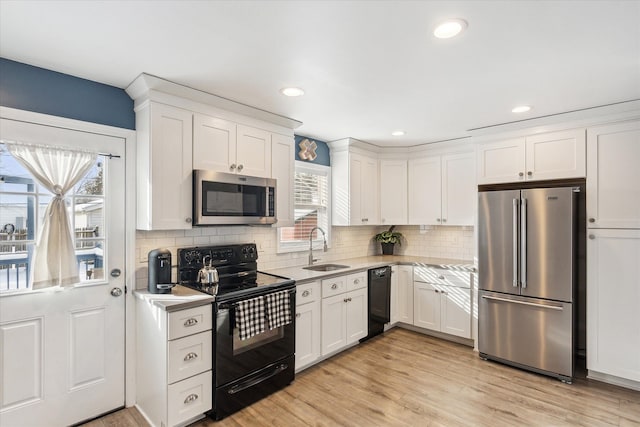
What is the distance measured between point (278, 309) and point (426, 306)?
218cm

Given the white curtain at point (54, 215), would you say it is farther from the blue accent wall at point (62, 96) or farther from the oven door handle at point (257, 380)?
the oven door handle at point (257, 380)

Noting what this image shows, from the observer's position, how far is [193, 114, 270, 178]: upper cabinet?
272cm

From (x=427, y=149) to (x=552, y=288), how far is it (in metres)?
2.19

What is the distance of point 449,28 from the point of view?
1.76m

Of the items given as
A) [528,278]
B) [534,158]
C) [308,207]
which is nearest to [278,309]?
[308,207]

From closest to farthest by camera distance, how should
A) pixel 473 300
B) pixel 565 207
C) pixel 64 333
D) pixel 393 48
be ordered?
pixel 393 48 → pixel 64 333 → pixel 565 207 → pixel 473 300

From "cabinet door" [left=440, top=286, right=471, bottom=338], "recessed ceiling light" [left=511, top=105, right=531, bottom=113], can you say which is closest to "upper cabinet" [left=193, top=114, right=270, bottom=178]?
"recessed ceiling light" [left=511, top=105, right=531, bottom=113]

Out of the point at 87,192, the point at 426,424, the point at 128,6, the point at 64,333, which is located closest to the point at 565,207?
the point at 426,424

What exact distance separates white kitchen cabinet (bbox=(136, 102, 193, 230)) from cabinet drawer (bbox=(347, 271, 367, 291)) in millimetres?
1825

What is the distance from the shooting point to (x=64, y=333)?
92.7 inches

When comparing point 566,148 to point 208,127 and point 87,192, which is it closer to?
point 208,127

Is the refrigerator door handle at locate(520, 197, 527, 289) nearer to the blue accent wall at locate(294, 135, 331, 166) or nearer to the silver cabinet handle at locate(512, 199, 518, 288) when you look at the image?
the silver cabinet handle at locate(512, 199, 518, 288)

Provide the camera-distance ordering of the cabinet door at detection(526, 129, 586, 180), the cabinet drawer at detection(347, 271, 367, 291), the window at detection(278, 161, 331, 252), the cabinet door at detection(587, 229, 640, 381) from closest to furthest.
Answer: the cabinet door at detection(587, 229, 640, 381)
the cabinet door at detection(526, 129, 586, 180)
the cabinet drawer at detection(347, 271, 367, 291)
the window at detection(278, 161, 331, 252)

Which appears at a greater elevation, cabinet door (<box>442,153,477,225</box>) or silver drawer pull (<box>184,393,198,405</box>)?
cabinet door (<box>442,153,477,225</box>)
